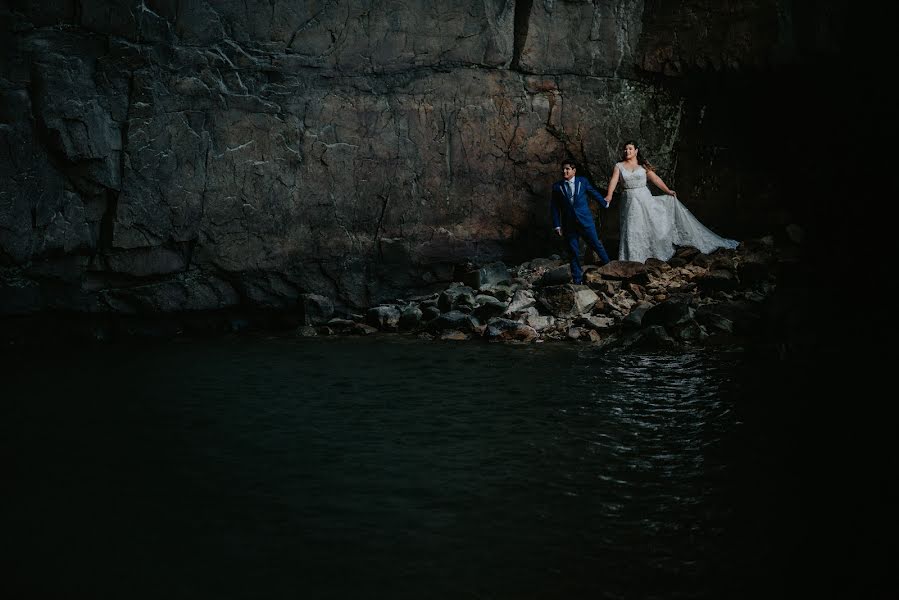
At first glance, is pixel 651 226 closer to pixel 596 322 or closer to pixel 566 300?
pixel 566 300

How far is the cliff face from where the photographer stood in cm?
878

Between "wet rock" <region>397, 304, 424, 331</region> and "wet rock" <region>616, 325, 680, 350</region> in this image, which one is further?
"wet rock" <region>397, 304, 424, 331</region>

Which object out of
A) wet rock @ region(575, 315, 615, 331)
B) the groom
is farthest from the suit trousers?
wet rock @ region(575, 315, 615, 331)

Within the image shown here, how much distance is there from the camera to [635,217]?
10258 millimetres

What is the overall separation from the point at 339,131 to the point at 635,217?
3.80 m

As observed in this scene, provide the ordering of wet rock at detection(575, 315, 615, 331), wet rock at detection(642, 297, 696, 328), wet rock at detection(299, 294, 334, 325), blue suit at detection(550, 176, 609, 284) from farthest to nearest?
1. blue suit at detection(550, 176, 609, 284)
2. wet rock at detection(299, 294, 334, 325)
3. wet rock at detection(575, 315, 615, 331)
4. wet rock at detection(642, 297, 696, 328)

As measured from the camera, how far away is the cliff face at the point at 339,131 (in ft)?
28.8

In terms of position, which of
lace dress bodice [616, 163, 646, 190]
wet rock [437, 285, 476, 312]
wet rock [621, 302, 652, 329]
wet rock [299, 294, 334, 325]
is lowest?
wet rock [299, 294, 334, 325]

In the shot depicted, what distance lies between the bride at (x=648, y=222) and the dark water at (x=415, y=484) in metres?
3.49

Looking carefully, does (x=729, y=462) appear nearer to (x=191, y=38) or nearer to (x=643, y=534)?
(x=643, y=534)

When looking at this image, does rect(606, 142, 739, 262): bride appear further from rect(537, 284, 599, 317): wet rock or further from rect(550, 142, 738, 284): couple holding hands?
rect(537, 284, 599, 317): wet rock

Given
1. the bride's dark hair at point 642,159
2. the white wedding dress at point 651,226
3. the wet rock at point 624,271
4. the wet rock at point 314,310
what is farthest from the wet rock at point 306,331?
the bride's dark hair at point 642,159

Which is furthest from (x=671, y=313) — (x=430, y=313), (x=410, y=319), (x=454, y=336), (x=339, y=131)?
(x=339, y=131)

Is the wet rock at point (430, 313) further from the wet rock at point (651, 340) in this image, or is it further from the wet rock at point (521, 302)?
the wet rock at point (651, 340)
